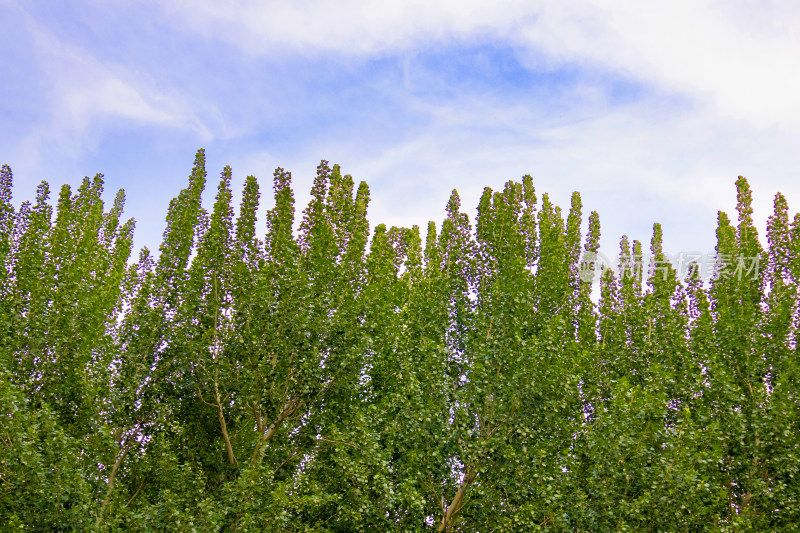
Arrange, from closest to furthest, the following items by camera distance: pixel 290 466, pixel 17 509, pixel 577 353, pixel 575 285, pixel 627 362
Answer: pixel 17 509 → pixel 290 466 → pixel 577 353 → pixel 627 362 → pixel 575 285

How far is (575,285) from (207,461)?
14.1 meters

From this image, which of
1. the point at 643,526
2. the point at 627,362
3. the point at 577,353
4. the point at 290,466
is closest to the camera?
the point at 643,526

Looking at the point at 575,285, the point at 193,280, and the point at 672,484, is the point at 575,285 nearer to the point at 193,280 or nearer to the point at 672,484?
the point at 672,484

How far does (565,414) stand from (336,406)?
21.0 ft

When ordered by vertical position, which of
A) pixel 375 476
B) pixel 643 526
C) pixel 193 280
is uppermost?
pixel 193 280

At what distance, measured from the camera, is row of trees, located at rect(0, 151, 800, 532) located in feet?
44.5

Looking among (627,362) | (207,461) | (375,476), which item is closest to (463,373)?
(375,476)

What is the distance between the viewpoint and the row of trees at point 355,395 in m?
13.6

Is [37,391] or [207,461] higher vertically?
[37,391]

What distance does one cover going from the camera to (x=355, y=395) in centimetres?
1683

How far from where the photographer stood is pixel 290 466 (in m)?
16.2

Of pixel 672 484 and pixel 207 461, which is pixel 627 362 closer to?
pixel 672 484

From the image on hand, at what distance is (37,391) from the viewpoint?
16.8 meters

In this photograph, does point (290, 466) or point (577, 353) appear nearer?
point (290, 466)
